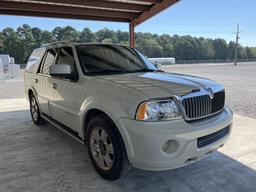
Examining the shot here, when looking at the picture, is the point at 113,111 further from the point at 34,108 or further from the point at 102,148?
the point at 34,108

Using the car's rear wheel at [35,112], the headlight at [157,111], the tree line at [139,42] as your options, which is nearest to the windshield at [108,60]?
the headlight at [157,111]

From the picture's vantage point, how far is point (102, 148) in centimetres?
291

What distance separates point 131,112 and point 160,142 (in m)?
0.41

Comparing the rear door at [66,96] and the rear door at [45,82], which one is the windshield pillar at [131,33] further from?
the rear door at [66,96]

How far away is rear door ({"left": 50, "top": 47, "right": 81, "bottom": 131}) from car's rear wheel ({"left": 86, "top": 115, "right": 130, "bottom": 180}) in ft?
1.58

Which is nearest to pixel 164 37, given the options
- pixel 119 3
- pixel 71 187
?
pixel 119 3

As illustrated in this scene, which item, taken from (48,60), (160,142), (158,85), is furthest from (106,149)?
(48,60)

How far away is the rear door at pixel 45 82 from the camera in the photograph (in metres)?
4.20

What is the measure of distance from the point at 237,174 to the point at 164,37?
72.9 metres

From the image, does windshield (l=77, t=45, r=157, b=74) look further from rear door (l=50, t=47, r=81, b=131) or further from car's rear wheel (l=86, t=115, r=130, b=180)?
car's rear wheel (l=86, t=115, r=130, b=180)

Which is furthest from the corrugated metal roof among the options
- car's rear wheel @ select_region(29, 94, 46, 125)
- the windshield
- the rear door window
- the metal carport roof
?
the windshield

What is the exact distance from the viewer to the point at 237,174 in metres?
3.03

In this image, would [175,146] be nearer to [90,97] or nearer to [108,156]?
[108,156]

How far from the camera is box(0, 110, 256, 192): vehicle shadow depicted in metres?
2.76
